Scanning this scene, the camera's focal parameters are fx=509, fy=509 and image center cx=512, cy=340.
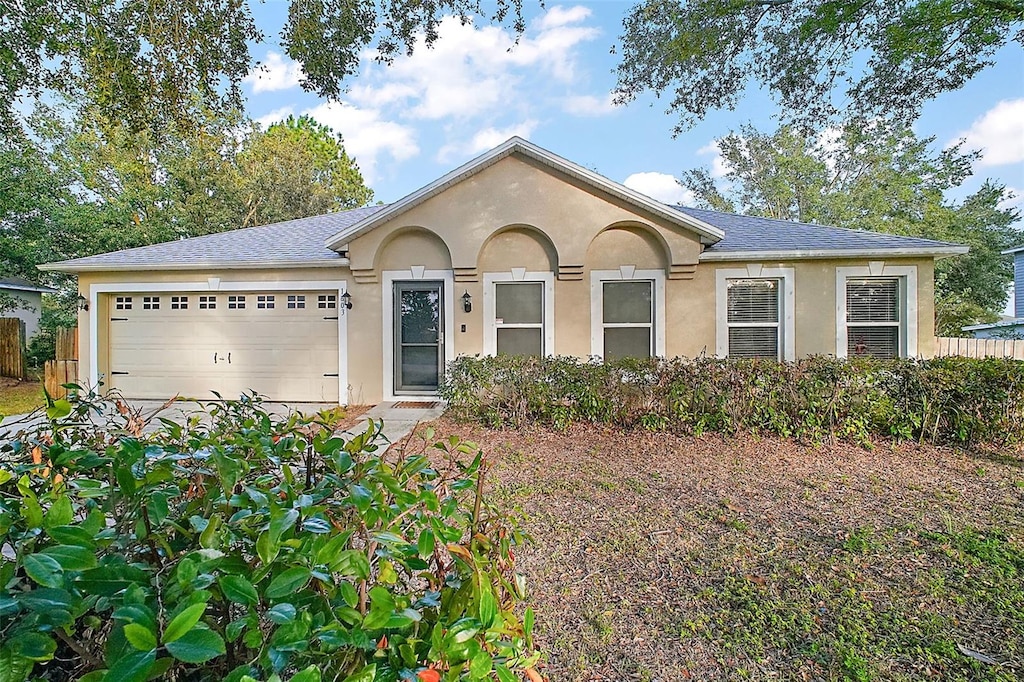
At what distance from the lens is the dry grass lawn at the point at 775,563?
2490mm

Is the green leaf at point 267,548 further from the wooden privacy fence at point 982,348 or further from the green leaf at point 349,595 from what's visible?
the wooden privacy fence at point 982,348

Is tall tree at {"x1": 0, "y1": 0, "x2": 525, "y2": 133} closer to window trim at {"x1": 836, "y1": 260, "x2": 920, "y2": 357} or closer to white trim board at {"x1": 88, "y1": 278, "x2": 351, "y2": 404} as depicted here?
white trim board at {"x1": 88, "y1": 278, "x2": 351, "y2": 404}

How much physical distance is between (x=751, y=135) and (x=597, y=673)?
32.3 metres

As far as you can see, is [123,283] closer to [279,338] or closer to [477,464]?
[279,338]

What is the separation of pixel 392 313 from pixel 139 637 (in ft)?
29.4

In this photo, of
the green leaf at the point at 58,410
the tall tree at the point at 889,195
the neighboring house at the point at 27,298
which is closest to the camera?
the green leaf at the point at 58,410

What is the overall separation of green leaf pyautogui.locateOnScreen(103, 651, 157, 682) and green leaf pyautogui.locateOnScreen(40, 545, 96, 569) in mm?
196

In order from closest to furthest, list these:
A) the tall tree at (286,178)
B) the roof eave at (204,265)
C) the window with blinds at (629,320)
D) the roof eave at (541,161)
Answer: the roof eave at (541,161) → the window with blinds at (629,320) → the roof eave at (204,265) → the tall tree at (286,178)

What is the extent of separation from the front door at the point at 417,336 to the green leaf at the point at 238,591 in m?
8.65

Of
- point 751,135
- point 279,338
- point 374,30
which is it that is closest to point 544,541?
point 374,30

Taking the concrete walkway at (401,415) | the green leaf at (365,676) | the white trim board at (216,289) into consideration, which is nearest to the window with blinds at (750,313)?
the concrete walkway at (401,415)

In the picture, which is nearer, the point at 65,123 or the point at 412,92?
the point at 412,92

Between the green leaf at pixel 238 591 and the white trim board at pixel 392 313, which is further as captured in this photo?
the white trim board at pixel 392 313

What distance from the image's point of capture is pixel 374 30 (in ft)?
19.8
